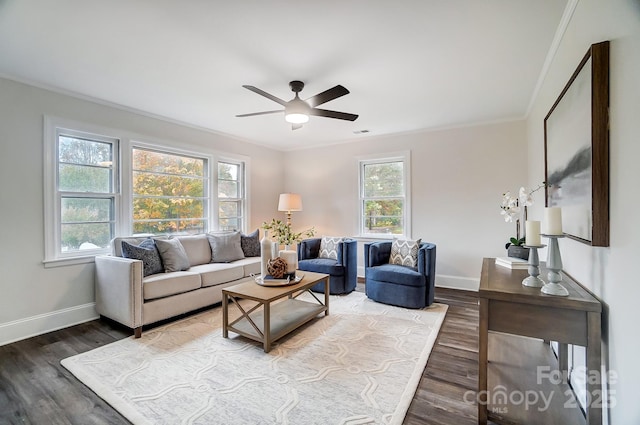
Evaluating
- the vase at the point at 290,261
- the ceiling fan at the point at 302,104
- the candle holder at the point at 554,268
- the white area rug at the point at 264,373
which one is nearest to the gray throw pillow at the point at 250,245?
the white area rug at the point at 264,373

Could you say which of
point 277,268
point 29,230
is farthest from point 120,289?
point 277,268

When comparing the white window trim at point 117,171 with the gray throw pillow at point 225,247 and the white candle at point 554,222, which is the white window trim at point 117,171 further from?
the white candle at point 554,222

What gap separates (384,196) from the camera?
5129mm

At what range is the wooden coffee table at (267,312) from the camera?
255 cm

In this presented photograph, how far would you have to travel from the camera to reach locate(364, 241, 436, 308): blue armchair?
139 inches

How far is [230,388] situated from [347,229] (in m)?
3.73

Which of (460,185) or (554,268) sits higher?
(460,185)

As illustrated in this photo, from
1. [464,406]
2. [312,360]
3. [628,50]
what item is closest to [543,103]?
[628,50]

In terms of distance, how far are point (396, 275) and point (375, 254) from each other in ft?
1.61

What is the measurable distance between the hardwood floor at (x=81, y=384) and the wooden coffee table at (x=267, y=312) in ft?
3.57

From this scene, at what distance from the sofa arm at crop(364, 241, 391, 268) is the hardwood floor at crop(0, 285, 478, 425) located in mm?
1221

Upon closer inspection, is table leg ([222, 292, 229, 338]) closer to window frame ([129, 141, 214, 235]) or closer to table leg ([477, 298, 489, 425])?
window frame ([129, 141, 214, 235])

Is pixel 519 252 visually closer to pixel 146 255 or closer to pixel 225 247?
pixel 225 247

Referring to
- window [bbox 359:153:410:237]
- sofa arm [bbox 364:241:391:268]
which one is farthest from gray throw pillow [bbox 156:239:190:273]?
window [bbox 359:153:410:237]
